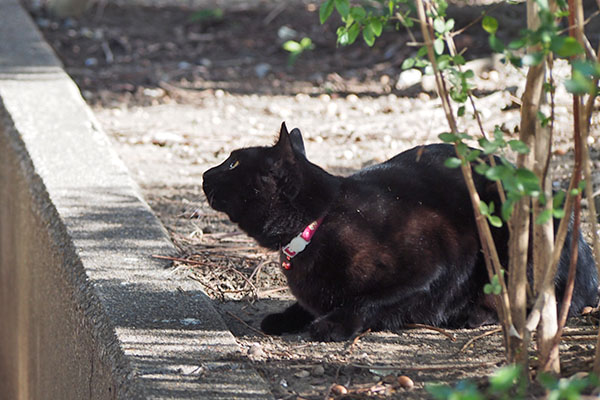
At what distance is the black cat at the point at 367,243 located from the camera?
105 inches

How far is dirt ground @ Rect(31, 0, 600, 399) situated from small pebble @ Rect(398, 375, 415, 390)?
0.02 meters

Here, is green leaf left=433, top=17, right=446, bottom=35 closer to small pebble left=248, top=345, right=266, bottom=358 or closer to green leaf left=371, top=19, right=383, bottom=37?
green leaf left=371, top=19, right=383, bottom=37

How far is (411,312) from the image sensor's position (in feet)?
9.04

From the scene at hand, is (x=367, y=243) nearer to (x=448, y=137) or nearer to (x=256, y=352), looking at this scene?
(x=256, y=352)

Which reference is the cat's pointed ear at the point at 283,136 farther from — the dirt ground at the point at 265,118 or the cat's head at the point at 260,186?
the dirt ground at the point at 265,118

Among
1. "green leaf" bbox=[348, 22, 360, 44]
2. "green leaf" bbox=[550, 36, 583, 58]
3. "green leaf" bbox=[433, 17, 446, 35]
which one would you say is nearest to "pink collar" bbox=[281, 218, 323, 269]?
"green leaf" bbox=[348, 22, 360, 44]

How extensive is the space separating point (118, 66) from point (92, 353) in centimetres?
485

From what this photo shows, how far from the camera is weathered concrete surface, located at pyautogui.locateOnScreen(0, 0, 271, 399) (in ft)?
8.02

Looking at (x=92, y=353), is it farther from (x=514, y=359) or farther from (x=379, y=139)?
(x=379, y=139)

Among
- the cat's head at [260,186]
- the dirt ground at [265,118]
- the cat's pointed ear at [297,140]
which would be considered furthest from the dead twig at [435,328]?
the cat's pointed ear at [297,140]

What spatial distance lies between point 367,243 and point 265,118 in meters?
3.15

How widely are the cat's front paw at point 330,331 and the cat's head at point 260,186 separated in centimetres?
31

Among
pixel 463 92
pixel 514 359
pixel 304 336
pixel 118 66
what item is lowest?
pixel 118 66

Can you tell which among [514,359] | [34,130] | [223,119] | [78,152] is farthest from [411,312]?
[223,119]
